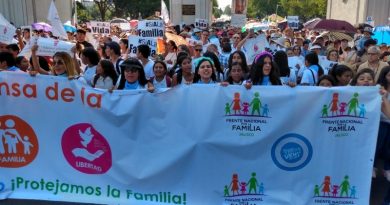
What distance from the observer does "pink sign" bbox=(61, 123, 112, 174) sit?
4.86m

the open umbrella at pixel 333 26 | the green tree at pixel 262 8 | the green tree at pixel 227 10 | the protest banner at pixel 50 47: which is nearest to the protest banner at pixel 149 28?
the protest banner at pixel 50 47

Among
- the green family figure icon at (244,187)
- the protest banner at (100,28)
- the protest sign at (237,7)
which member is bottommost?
the green family figure icon at (244,187)

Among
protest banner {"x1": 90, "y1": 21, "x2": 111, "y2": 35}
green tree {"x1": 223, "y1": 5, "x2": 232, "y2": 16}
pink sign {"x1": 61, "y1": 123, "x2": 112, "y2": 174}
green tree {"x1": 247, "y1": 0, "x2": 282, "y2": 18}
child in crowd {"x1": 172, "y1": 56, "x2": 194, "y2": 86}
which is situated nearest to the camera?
pink sign {"x1": 61, "y1": 123, "x2": 112, "y2": 174}

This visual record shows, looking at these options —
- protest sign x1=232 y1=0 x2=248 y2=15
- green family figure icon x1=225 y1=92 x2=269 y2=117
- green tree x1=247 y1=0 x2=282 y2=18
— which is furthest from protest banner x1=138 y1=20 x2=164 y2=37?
green tree x1=247 y1=0 x2=282 y2=18

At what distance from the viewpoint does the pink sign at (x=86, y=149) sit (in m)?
4.86

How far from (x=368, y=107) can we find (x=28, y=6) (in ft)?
89.9

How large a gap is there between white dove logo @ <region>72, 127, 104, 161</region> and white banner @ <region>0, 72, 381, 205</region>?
0.04ft

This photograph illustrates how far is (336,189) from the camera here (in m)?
4.59

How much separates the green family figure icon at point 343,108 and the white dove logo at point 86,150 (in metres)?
2.40

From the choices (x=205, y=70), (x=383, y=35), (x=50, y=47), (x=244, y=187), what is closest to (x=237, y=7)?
(x=383, y=35)

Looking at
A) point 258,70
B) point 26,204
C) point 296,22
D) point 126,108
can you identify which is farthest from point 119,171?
point 296,22

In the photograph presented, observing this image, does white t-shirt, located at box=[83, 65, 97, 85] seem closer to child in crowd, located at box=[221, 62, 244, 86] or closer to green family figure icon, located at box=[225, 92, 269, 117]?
child in crowd, located at box=[221, 62, 244, 86]

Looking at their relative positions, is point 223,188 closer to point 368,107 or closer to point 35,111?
point 368,107

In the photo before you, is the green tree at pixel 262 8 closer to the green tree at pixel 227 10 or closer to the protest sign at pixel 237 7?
the green tree at pixel 227 10
